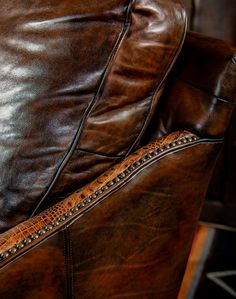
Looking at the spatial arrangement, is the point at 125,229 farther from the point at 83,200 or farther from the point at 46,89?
the point at 46,89

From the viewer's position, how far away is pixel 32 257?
0.60 m

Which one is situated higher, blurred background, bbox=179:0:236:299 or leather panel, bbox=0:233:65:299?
blurred background, bbox=179:0:236:299

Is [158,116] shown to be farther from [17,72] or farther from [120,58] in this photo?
[17,72]

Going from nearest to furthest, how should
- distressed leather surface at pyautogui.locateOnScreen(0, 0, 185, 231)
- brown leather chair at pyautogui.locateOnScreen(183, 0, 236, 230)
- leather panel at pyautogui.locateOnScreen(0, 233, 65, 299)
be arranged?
leather panel at pyautogui.locateOnScreen(0, 233, 65, 299), distressed leather surface at pyautogui.locateOnScreen(0, 0, 185, 231), brown leather chair at pyautogui.locateOnScreen(183, 0, 236, 230)

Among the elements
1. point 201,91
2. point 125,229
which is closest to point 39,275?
point 125,229

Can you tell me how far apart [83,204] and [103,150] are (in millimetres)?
127

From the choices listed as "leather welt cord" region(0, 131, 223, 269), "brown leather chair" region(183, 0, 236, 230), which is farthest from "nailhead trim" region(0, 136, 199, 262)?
"brown leather chair" region(183, 0, 236, 230)

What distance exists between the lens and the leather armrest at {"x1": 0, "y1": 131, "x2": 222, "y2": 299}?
2.00 feet

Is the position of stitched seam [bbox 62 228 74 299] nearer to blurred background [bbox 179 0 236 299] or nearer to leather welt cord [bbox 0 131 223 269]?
leather welt cord [bbox 0 131 223 269]

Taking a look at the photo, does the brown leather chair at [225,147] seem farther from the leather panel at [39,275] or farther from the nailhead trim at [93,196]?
the leather panel at [39,275]

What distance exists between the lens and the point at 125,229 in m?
0.68

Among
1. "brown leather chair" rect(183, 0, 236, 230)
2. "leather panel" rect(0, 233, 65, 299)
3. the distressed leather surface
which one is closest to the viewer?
"leather panel" rect(0, 233, 65, 299)

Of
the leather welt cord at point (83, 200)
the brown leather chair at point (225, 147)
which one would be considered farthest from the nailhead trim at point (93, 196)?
the brown leather chair at point (225, 147)

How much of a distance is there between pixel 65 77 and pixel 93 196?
0.21 meters
